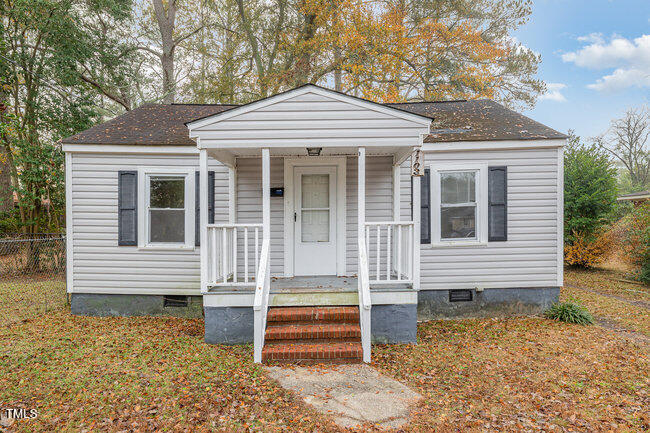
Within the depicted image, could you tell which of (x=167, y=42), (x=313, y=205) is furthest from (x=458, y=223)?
(x=167, y=42)

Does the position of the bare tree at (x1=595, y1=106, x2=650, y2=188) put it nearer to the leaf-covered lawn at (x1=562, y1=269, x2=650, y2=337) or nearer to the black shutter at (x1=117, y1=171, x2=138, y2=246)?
the leaf-covered lawn at (x1=562, y1=269, x2=650, y2=337)

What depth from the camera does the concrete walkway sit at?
3072 millimetres

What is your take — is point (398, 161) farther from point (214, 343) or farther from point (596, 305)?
point (596, 305)

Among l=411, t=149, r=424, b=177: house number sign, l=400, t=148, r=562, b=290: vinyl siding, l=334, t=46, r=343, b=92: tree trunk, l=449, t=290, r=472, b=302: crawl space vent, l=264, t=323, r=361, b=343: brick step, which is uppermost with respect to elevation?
l=334, t=46, r=343, b=92: tree trunk

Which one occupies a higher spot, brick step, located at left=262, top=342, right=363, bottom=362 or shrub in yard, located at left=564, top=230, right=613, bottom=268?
shrub in yard, located at left=564, top=230, right=613, bottom=268

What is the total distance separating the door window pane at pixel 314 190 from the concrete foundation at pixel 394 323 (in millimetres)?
2277

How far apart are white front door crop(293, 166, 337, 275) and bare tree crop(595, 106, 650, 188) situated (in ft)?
96.1

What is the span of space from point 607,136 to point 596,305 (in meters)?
28.7

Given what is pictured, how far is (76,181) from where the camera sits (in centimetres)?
607

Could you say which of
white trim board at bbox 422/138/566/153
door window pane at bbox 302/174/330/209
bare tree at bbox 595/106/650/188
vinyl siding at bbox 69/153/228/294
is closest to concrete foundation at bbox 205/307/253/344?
vinyl siding at bbox 69/153/228/294

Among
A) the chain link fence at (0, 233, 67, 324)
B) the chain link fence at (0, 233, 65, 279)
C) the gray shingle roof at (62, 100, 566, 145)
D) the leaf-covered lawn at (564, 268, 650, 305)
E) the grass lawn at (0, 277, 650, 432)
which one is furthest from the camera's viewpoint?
the chain link fence at (0, 233, 65, 279)

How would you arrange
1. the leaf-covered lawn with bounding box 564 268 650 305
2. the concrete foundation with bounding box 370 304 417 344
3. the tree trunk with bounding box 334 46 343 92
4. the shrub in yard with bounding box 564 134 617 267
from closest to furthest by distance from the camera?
the concrete foundation with bounding box 370 304 417 344 < the leaf-covered lawn with bounding box 564 268 650 305 < the shrub in yard with bounding box 564 134 617 267 < the tree trunk with bounding box 334 46 343 92

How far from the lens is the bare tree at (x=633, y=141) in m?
26.2

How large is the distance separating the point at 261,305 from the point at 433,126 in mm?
4771
